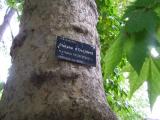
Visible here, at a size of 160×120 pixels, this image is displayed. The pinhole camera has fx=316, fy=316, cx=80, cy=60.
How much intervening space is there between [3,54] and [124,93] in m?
7.07

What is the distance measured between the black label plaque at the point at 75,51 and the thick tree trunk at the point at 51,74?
18 millimetres

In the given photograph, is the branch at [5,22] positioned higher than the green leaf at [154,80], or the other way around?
the branch at [5,22]

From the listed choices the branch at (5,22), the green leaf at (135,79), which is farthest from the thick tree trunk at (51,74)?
the branch at (5,22)

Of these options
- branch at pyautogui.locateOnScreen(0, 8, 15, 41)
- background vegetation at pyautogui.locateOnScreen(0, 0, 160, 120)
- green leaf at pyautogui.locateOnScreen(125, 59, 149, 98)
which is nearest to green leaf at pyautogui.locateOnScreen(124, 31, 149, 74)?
background vegetation at pyautogui.locateOnScreen(0, 0, 160, 120)

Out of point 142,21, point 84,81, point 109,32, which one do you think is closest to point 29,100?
point 84,81

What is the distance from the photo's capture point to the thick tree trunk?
0.86 meters

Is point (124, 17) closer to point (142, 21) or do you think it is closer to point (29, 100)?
point (142, 21)

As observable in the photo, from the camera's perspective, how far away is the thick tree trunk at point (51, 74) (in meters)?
0.86

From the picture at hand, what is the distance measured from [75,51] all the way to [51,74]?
14 centimetres

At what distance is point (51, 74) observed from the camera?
3.03 ft

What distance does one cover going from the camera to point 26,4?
1.20 metres

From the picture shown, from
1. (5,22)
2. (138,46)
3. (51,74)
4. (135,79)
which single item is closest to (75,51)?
(51,74)

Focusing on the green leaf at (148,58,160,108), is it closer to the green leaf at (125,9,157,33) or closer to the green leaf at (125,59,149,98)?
the green leaf at (125,59,149,98)

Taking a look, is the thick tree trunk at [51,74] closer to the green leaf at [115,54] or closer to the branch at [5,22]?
the green leaf at [115,54]
